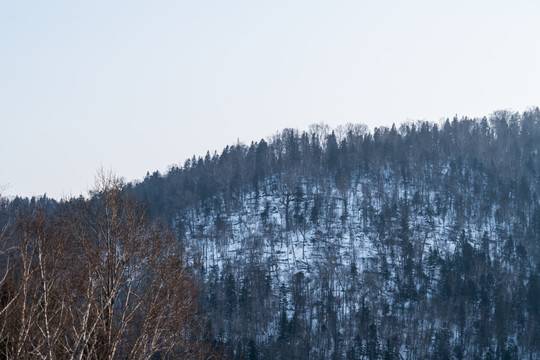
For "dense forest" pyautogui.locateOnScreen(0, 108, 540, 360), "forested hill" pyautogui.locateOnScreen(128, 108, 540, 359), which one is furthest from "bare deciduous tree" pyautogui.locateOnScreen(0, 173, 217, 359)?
"dense forest" pyautogui.locateOnScreen(0, 108, 540, 360)

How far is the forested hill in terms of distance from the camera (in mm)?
76875

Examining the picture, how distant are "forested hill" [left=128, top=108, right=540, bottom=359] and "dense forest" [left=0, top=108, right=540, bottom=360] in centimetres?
24

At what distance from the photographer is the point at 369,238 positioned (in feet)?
315

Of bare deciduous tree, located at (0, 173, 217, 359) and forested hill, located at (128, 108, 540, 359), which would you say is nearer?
bare deciduous tree, located at (0, 173, 217, 359)

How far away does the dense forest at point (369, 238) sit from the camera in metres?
76.8

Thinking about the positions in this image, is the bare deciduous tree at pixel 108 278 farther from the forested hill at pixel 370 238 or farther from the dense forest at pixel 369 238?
the dense forest at pixel 369 238

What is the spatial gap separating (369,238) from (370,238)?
0.17m

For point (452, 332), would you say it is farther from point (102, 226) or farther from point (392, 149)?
point (102, 226)


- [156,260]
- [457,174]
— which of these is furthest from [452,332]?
[156,260]

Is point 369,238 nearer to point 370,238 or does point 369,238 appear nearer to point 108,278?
point 370,238

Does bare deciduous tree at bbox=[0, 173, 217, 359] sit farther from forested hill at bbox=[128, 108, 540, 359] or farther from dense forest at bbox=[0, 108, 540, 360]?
dense forest at bbox=[0, 108, 540, 360]

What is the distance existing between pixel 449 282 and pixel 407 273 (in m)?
→ 5.82

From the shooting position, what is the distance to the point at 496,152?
121 metres

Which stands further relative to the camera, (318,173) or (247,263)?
(318,173)
